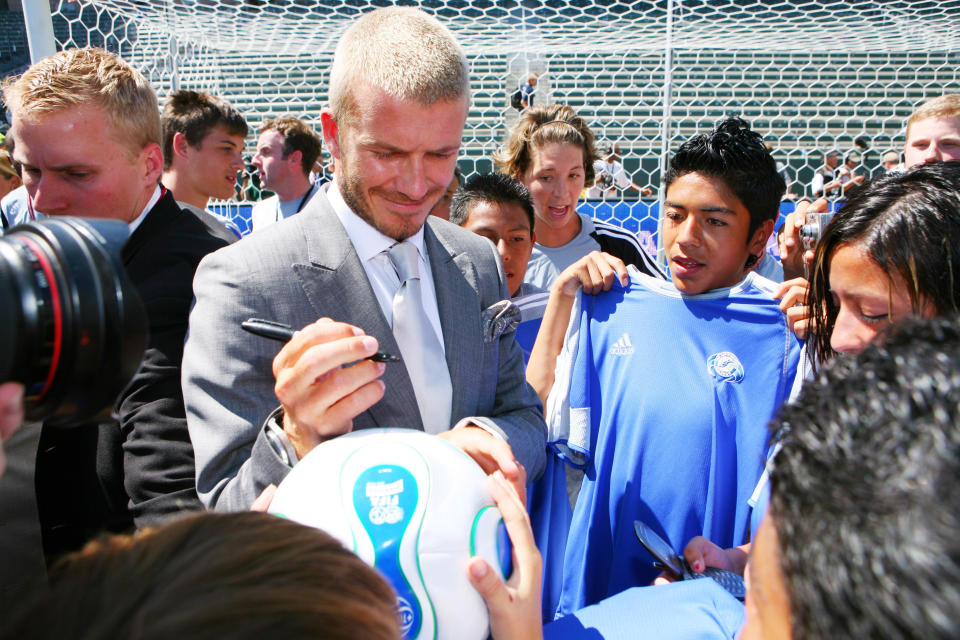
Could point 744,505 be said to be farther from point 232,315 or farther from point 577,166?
point 577,166

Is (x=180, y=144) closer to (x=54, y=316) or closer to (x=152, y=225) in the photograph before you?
(x=152, y=225)

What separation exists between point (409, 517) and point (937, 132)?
2.42 meters

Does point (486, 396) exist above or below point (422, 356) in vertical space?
below

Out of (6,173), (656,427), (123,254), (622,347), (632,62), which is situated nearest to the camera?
(123,254)

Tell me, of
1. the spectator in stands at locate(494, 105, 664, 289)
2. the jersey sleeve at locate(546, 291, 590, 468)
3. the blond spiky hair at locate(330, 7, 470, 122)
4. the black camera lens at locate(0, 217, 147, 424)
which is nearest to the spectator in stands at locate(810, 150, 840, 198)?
the spectator in stands at locate(494, 105, 664, 289)

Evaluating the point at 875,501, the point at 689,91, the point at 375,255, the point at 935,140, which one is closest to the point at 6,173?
the point at 375,255

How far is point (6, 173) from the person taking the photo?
3.93 meters

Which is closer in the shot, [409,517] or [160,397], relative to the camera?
[409,517]

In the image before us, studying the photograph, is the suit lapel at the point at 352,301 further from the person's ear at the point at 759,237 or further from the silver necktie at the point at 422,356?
the person's ear at the point at 759,237

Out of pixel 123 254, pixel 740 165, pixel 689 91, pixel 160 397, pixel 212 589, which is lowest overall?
pixel 160 397

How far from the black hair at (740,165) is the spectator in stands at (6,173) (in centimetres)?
365

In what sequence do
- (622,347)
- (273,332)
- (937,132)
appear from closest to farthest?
(273,332) < (622,347) < (937,132)

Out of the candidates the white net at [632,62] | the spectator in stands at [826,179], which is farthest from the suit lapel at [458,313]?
the spectator in stands at [826,179]

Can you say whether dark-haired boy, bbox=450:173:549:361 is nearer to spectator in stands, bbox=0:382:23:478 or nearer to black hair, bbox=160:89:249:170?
black hair, bbox=160:89:249:170
